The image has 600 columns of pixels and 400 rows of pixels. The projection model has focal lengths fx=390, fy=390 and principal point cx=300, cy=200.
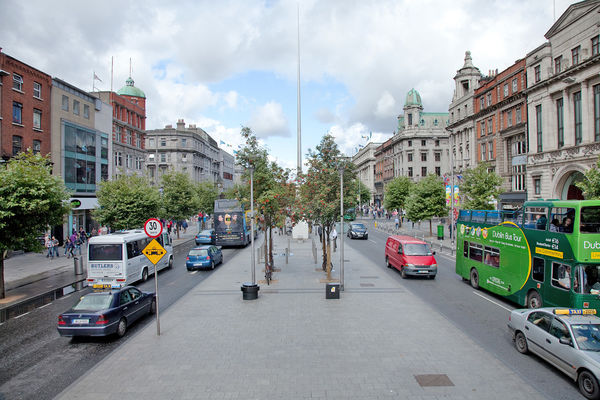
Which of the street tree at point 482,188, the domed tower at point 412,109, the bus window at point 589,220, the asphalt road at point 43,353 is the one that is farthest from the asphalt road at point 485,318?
the domed tower at point 412,109

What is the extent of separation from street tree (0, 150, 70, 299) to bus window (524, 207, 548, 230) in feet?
63.3

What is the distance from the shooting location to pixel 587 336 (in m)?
8.59

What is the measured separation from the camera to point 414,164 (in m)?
87.1

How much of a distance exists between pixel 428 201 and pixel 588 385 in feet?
116

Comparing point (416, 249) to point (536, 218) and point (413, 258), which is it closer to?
point (413, 258)

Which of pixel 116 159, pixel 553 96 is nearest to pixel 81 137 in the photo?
pixel 116 159

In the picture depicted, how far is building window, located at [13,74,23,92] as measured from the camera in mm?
30911

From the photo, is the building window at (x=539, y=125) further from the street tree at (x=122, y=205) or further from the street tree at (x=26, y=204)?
the street tree at (x=26, y=204)

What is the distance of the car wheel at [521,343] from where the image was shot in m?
10.3

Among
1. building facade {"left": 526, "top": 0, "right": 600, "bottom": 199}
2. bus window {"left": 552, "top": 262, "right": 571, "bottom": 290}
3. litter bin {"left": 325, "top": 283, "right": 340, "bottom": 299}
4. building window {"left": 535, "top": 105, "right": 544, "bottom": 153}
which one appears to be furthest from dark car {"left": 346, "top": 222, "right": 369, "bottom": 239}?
bus window {"left": 552, "top": 262, "right": 571, "bottom": 290}

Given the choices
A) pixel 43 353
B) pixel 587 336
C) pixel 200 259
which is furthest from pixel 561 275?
pixel 200 259

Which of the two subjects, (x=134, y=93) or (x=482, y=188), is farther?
(x=134, y=93)

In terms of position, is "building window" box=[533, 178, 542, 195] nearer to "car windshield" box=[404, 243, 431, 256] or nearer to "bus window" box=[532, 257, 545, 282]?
"car windshield" box=[404, 243, 431, 256]

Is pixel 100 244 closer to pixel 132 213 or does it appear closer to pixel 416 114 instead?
pixel 132 213
